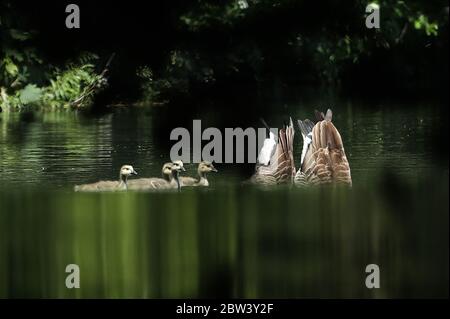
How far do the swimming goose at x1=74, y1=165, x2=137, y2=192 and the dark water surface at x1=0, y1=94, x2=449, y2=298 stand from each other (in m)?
0.12

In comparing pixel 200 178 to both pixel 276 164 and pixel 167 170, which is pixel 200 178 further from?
pixel 276 164

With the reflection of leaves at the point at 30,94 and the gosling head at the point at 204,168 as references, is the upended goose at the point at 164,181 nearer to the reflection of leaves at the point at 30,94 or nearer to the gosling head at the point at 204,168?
the gosling head at the point at 204,168

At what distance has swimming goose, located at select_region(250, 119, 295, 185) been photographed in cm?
830

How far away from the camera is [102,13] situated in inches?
464

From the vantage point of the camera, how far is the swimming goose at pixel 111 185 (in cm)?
817

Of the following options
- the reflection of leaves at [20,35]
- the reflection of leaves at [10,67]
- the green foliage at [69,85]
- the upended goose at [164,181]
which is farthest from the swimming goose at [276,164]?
the green foliage at [69,85]

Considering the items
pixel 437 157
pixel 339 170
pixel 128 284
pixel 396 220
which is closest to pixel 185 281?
pixel 128 284

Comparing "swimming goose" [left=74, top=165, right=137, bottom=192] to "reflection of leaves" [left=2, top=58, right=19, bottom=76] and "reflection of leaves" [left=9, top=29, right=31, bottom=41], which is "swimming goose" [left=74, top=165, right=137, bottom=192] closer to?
"reflection of leaves" [left=9, top=29, right=31, bottom=41]

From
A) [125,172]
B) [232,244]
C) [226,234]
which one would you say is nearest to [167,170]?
[125,172]

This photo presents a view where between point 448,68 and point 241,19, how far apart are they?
6.49 meters

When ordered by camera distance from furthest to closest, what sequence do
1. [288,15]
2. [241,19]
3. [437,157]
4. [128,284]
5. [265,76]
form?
[265,76] → [241,19] → [288,15] → [437,157] → [128,284]

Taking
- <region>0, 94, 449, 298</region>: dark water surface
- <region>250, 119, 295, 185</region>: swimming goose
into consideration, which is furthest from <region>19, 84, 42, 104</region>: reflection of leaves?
<region>250, 119, 295, 185</region>: swimming goose

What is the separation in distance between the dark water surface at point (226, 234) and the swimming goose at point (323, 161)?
153mm

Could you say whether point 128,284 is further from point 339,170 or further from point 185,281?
point 339,170
